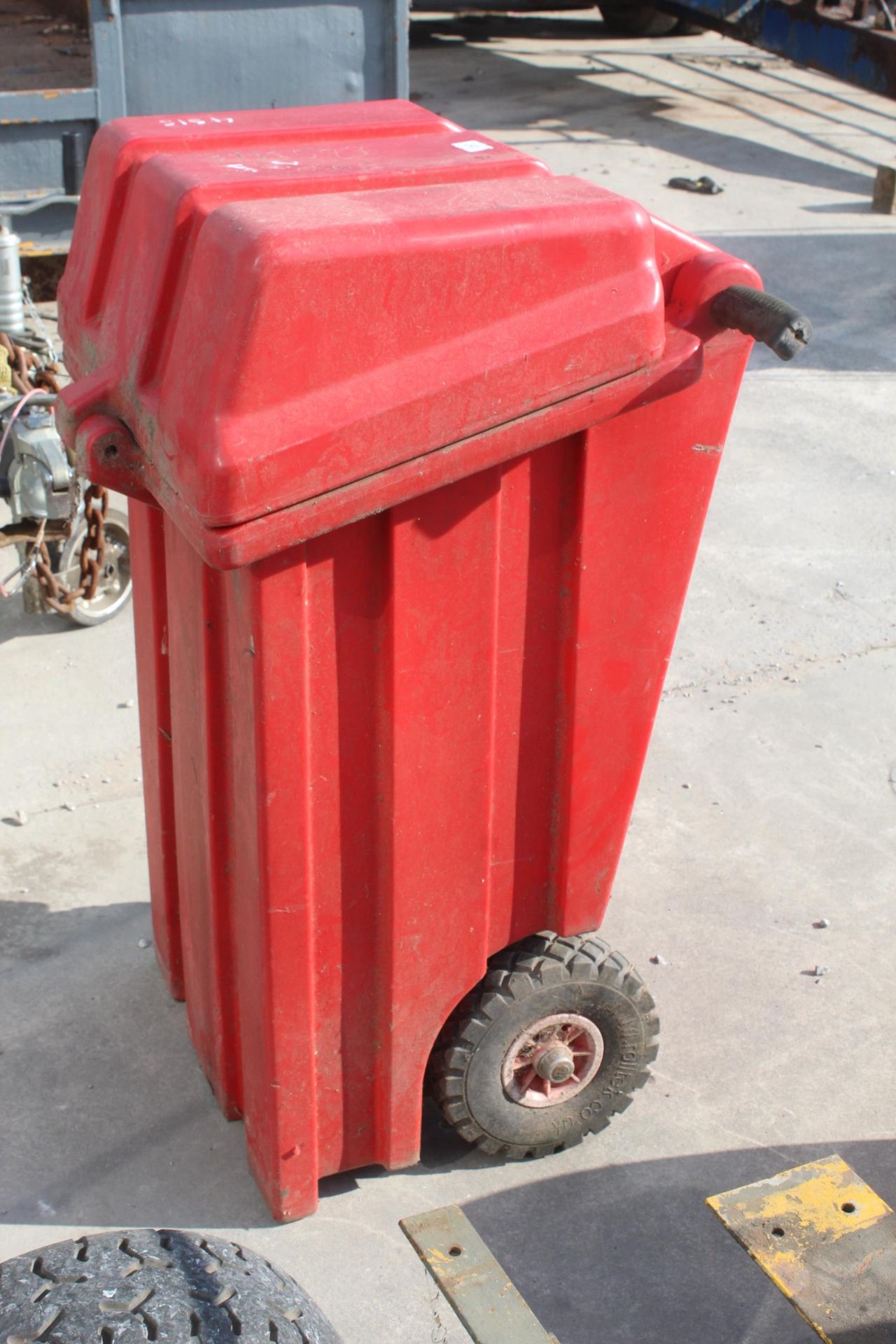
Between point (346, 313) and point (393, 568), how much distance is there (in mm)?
358

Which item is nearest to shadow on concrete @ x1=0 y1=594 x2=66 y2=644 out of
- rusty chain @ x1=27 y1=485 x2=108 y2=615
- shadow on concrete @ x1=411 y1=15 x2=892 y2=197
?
rusty chain @ x1=27 y1=485 x2=108 y2=615

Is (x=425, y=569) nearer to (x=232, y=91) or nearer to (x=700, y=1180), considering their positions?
(x=700, y=1180)

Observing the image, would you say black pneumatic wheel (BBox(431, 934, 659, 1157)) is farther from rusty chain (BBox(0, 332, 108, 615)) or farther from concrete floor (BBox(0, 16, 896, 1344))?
rusty chain (BBox(0, 332, 108, 615))

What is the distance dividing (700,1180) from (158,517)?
149 cm

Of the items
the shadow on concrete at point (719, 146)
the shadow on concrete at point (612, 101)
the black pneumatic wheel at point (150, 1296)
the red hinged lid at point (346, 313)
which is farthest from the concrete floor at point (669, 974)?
the shadow on concrete at point (612, 101)

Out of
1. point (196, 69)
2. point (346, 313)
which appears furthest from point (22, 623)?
point (196, 69)

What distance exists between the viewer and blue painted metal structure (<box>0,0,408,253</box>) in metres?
5.92

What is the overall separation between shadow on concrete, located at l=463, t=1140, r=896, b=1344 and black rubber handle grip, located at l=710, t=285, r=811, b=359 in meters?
1.45

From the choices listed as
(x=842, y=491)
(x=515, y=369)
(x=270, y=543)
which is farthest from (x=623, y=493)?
(x=842, y=491)

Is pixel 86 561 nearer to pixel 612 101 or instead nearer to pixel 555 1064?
pixel 555 1064

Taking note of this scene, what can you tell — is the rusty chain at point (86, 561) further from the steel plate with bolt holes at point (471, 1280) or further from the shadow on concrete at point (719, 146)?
the shadow on concrete at point (719, 146)

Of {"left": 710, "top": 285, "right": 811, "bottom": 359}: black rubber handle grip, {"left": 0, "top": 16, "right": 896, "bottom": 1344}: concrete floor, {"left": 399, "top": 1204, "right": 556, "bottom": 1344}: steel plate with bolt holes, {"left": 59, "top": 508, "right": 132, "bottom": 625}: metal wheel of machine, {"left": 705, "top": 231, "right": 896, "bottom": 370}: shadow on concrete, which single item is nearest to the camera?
{"left": 710, "top": 285, "right": 811, "bottom": 359}: black rubber handle grip

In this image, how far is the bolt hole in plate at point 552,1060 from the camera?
7.95 feet

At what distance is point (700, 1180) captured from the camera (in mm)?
2506
